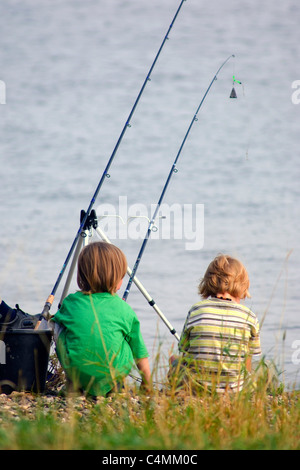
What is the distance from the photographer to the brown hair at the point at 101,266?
11.5 ft

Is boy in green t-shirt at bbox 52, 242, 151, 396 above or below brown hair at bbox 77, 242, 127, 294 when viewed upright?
below

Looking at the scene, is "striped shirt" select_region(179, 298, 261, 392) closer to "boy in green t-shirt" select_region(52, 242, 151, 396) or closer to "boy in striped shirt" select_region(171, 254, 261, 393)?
"boy in striped shirt" select_region(171, 254, 261, 393)

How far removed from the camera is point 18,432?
246 centimetres

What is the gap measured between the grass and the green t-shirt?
0.28 meters

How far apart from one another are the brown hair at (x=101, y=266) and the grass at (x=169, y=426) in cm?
61

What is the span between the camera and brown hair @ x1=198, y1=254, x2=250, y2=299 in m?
3.52

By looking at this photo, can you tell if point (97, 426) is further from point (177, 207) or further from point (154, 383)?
point (177, 207)

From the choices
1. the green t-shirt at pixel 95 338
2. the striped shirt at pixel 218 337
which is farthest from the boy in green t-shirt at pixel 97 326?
the striped shirt at pixel 218 337

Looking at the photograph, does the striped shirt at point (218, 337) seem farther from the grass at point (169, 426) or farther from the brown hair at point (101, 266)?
the brown hair at point (101, 266)

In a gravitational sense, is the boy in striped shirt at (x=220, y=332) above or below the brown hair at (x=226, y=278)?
below

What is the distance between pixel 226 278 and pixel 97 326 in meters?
0.67

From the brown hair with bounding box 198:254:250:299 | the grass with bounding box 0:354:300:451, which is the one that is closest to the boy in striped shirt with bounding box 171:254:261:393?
the brown hair with bounding box 198:254:250:299
